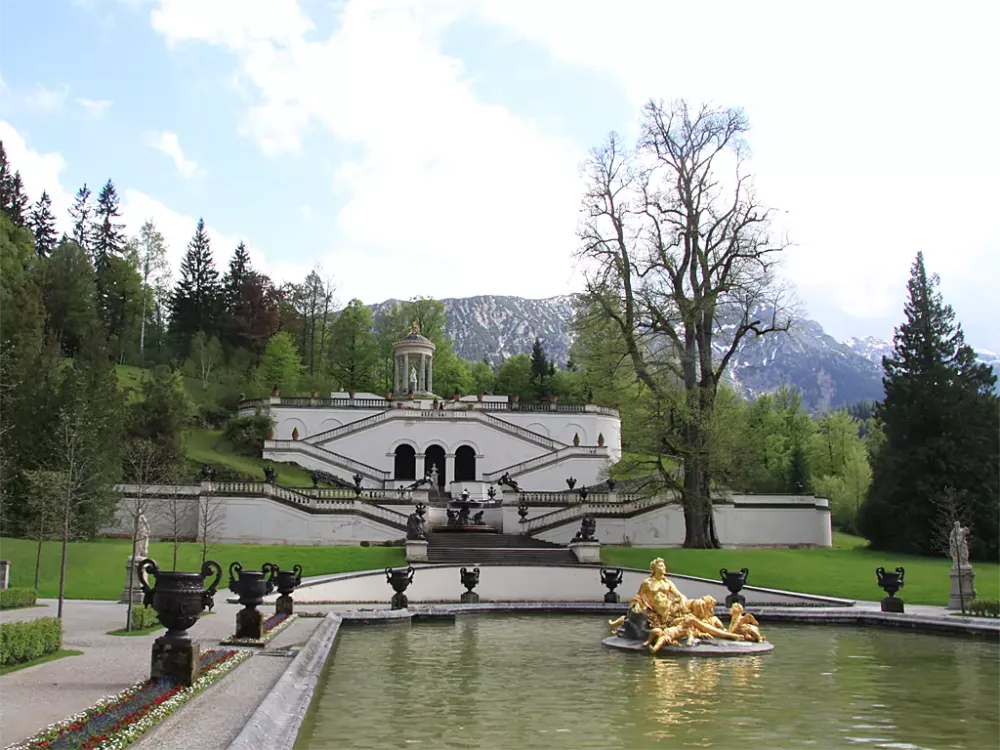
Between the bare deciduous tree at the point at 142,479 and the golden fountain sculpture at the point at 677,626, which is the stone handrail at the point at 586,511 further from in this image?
the golden fountain sculpture at the point at 677,626

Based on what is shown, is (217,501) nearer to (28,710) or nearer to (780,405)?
(28,710)

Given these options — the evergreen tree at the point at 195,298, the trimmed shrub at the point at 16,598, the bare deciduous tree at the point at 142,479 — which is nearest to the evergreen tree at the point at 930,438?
the bare deciduous tree at the point at 142,479

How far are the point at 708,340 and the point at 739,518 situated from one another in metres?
9.50

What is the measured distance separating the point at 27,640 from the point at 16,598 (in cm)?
935

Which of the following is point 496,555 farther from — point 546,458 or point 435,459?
point 435,459

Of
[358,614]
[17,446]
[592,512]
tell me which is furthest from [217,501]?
[358,614]

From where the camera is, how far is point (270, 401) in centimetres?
6000

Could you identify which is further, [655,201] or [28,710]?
[655,201]

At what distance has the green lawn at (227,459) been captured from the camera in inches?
1970

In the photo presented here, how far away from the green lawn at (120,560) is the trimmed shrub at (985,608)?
61.2 ft

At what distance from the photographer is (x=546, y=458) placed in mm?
55156

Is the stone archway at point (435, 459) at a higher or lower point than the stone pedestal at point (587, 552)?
higher

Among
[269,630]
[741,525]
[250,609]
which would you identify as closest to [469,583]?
[269,630]

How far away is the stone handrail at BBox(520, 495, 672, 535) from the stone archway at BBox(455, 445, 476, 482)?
17.9m
